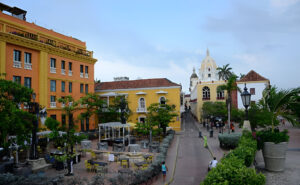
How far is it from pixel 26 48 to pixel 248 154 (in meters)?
22.6

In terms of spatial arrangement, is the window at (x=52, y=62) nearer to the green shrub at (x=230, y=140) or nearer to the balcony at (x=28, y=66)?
the balcony at (x=28, y=66)

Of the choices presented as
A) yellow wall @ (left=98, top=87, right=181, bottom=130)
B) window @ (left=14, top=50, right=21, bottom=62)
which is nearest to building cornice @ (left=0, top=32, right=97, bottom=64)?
window @ (left=14, top=50, right=21, bottom=62)

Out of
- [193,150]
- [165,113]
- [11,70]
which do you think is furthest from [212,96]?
[11,70]

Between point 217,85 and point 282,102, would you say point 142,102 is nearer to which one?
point 217,85

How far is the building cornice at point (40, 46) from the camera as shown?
1962 centimetres

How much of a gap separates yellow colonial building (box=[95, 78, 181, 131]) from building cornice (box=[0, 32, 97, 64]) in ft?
21.6

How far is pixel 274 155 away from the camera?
1023 centimetres

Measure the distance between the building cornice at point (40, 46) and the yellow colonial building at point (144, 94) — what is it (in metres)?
6.58

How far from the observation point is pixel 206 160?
1482 centimetres

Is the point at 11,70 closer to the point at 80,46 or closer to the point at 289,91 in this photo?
the point at 80,46

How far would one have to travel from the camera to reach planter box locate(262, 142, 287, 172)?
33.1 ft

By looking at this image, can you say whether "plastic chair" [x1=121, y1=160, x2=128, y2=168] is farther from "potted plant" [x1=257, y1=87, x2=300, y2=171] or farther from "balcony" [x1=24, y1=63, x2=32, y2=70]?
"balcony" [x1=24, y1=63, x2=32, y2=70]

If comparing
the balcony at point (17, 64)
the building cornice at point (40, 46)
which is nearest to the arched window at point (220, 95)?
the building cornice at point (40, 46)

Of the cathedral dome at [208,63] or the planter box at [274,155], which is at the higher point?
the cathedral dome at [208,63]
